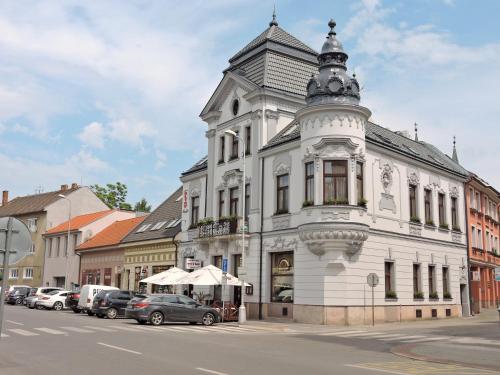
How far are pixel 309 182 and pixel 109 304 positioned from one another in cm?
1242

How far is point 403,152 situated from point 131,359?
23.8 meters

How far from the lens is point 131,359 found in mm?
12211

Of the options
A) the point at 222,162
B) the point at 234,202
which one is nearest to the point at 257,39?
the point at 222,162

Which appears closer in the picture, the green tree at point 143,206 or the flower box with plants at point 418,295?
the flower box with plants at point 418,295

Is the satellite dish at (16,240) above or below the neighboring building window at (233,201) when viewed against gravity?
below

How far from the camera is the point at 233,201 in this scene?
113 feet

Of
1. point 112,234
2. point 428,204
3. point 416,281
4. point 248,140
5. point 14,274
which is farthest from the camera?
point 14,274

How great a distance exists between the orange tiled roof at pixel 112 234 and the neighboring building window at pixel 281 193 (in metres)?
20.6

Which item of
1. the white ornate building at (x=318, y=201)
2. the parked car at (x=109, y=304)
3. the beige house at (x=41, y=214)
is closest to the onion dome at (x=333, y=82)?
the white ornate building at (x=318, y=201)

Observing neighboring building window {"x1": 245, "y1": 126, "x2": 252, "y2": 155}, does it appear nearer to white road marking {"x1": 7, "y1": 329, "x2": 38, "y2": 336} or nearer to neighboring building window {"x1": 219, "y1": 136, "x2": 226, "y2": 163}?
neighboring building window {"x1": 219, "y1": 136, "x2": 226, "y2": 163}

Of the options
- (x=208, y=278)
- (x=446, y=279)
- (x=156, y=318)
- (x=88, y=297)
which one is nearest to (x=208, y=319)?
(x=156, y=318)

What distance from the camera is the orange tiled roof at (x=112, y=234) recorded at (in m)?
48.8

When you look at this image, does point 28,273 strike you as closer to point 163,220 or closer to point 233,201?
point 163,220

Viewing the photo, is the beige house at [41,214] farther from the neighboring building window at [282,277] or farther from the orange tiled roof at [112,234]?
the neighboring building window at [282,277]
